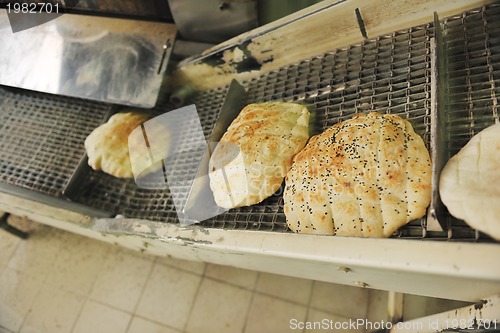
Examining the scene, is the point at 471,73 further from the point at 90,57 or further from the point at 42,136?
the point at 42,136

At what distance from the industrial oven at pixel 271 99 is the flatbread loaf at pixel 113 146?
104 mm

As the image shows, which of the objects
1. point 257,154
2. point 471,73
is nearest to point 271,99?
point 257,154

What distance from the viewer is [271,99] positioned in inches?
92.5

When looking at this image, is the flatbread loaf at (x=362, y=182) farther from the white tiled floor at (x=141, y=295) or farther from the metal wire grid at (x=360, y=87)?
the white tiled floor at (x=141, y=295)

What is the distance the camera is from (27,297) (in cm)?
328

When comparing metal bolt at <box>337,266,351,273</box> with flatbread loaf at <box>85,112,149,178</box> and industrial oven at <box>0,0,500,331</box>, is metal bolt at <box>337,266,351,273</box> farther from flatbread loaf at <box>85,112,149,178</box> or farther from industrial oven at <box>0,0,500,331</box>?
flatbread loaf at <box>85,112,149,178</box>

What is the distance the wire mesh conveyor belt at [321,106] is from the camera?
1.67 metres

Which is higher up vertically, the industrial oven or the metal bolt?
the industrial oven

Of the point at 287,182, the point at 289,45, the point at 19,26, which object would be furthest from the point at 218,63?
the point at 19,26

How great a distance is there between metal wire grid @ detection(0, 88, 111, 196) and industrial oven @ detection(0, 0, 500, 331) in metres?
0.01

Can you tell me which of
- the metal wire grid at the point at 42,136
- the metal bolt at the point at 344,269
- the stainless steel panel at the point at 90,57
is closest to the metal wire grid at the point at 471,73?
the metal bolt at the point at 344,269

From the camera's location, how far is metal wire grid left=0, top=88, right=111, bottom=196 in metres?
2.60

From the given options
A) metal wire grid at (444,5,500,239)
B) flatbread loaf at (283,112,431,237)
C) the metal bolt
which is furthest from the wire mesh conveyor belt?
the metal bolt

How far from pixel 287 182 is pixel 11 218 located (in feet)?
10.5
